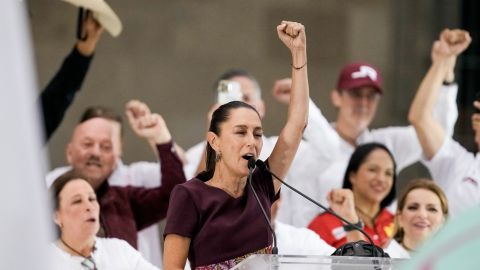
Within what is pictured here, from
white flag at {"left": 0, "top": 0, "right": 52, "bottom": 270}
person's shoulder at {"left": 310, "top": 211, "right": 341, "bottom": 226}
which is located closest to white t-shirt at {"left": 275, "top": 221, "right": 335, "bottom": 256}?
person's shoulder at {"left": 310, "top": 211, "right": 341, "bottom": 226}

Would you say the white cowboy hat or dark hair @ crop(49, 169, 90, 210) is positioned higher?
the white cowboy hat

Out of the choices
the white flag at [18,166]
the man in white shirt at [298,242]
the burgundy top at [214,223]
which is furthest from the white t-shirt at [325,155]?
the white flag at [18,166]

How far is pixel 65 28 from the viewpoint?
4953mm

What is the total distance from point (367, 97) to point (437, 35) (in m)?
1.13

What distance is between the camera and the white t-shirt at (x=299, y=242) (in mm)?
3646

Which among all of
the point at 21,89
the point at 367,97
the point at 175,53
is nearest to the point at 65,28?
the point at 175,53

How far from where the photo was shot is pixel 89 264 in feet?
11.4

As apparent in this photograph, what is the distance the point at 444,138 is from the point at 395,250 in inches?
36.1

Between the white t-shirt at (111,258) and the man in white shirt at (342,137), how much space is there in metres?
0.89

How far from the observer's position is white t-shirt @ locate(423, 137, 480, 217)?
432 centimetres

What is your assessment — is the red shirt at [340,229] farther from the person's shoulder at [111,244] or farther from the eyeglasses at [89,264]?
the eyeglasses at [89,264]

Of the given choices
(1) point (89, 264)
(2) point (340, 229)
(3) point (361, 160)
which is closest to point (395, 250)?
(2) point (340, 229)

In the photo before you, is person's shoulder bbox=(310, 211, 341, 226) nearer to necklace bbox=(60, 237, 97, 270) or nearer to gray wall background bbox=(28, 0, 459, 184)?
gray wall background bbox=(28, 0, 459, 184)

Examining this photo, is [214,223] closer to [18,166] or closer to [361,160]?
[18,166]
